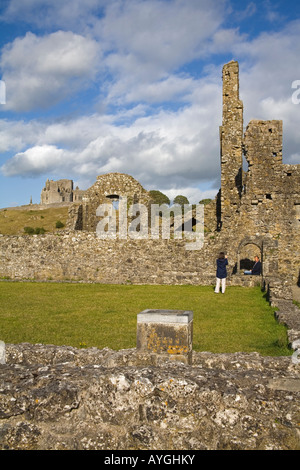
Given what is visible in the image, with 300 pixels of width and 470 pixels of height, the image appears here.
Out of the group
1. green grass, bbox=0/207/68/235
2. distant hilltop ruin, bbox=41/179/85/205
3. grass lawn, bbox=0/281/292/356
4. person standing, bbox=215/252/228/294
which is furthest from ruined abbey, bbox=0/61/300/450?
distant hilltop ruin, bbox=41/179/85/205

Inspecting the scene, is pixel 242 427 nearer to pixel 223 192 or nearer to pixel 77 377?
pixel 77 377

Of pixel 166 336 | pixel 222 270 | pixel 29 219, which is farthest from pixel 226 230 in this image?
pixel 29 219

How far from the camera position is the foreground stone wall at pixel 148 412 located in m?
3.25

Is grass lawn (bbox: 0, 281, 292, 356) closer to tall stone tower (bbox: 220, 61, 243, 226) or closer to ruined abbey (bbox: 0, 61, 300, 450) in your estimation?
ruined abbey (bbox: 0, 61, 300, 450)

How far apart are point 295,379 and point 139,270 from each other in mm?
14161

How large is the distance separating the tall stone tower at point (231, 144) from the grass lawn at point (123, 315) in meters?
8.87

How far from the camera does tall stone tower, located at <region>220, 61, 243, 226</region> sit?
23.4 meters

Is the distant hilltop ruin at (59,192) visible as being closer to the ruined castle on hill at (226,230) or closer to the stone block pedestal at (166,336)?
the ruined castle on hill at (226,230)

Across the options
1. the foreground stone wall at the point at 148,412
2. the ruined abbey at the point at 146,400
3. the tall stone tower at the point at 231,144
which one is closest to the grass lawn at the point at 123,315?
the ruined abbey at the point at 146,400

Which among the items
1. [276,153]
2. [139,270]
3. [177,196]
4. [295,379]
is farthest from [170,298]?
[177,196]

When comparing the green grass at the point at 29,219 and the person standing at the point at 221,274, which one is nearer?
the person standing at the point at 221,274

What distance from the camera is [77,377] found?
3617 mm

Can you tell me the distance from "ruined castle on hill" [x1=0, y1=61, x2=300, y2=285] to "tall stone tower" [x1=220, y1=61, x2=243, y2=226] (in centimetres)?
6
